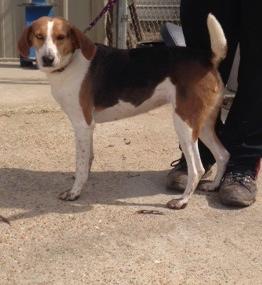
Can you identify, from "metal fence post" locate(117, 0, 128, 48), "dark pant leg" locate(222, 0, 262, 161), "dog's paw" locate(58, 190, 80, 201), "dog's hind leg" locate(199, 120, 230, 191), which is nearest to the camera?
"dark pant leg" locate(222, 0, 262, 161)

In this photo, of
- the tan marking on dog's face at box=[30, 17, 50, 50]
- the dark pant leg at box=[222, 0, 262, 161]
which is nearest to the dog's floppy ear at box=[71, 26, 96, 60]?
the tan marking on dog's face at box=[30, 17, 50, 50]

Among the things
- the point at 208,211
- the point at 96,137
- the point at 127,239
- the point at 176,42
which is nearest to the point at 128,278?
the point at 127,239

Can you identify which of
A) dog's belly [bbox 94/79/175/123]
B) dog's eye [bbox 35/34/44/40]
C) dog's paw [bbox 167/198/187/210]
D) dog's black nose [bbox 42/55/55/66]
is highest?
dog's eye [bbox 35/34/44/40]

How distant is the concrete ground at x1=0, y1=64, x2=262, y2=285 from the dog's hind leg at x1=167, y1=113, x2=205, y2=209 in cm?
9

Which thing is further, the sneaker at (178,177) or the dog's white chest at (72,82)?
the sneaker at (178,177)

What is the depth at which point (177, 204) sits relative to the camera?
155 inches

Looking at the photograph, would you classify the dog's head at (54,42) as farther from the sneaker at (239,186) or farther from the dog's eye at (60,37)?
the sneaker at (239,186)

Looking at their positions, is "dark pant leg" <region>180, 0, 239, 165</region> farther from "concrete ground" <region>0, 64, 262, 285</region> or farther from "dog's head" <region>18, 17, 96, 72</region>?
"concrete ground" <region>0, 64, 262, 285</region>

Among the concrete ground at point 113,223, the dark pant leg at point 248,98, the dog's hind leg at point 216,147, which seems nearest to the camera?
the concrete ground at point 113,223

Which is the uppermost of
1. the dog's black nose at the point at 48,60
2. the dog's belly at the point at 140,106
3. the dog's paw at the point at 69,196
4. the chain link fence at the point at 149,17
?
the dog's black nose at the point at 48,60

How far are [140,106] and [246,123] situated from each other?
2.51 ft

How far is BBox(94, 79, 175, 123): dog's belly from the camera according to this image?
12.7ft

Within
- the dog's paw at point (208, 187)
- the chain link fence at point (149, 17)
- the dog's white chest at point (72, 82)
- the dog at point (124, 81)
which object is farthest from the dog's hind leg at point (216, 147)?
the chain link fence at point (149, 17)

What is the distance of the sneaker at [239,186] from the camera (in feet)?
13.0
